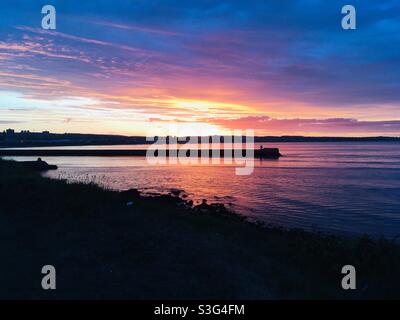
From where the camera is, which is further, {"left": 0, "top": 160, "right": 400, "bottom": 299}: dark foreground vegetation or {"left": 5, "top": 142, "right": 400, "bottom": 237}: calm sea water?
{"left": 5, "top": 142, "right": 400, "bottom": 237}: calm sea water

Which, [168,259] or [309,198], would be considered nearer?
[168,259]

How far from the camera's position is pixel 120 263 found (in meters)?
9.42

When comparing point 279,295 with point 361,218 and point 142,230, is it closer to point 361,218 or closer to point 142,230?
point 142,230

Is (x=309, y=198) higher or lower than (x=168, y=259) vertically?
higher

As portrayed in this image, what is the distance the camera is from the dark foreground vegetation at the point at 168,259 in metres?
8.12

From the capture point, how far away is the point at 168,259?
32.3ft

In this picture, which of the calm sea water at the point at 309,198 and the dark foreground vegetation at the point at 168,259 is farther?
the calm sea water at the point at 309,198

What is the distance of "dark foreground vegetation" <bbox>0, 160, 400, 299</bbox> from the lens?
26.6 ft

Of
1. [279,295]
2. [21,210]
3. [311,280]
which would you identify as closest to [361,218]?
[311,280]

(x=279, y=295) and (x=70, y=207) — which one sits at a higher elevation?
(x=70, y=207)

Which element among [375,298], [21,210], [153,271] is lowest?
[375,298]
